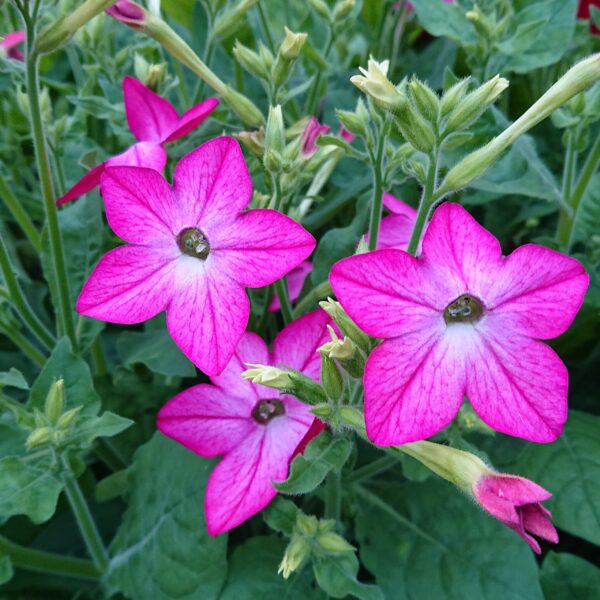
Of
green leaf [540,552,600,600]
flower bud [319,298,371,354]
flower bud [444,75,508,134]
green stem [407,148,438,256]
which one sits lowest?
green leaf [540,552,600,600]

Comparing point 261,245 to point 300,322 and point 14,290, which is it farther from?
point 14,290

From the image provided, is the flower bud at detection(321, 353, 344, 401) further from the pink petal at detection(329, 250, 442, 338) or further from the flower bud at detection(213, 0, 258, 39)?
the flower bud at detection(213, 0, 258, 39)

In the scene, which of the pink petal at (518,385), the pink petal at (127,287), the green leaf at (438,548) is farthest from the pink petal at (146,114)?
the green leaf at (438,548)

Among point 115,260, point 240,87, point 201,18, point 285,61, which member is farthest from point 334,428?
point 201,18

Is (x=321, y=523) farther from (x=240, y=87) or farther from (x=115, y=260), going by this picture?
(x=240, y=87)

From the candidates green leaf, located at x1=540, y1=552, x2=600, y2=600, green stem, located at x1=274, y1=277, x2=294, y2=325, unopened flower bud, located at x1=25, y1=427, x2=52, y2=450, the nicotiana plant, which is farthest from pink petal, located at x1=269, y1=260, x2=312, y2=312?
green leaf, located at x1=540, y1=552, x2=600, y2=600

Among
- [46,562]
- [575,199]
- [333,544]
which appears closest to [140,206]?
[333,544]
